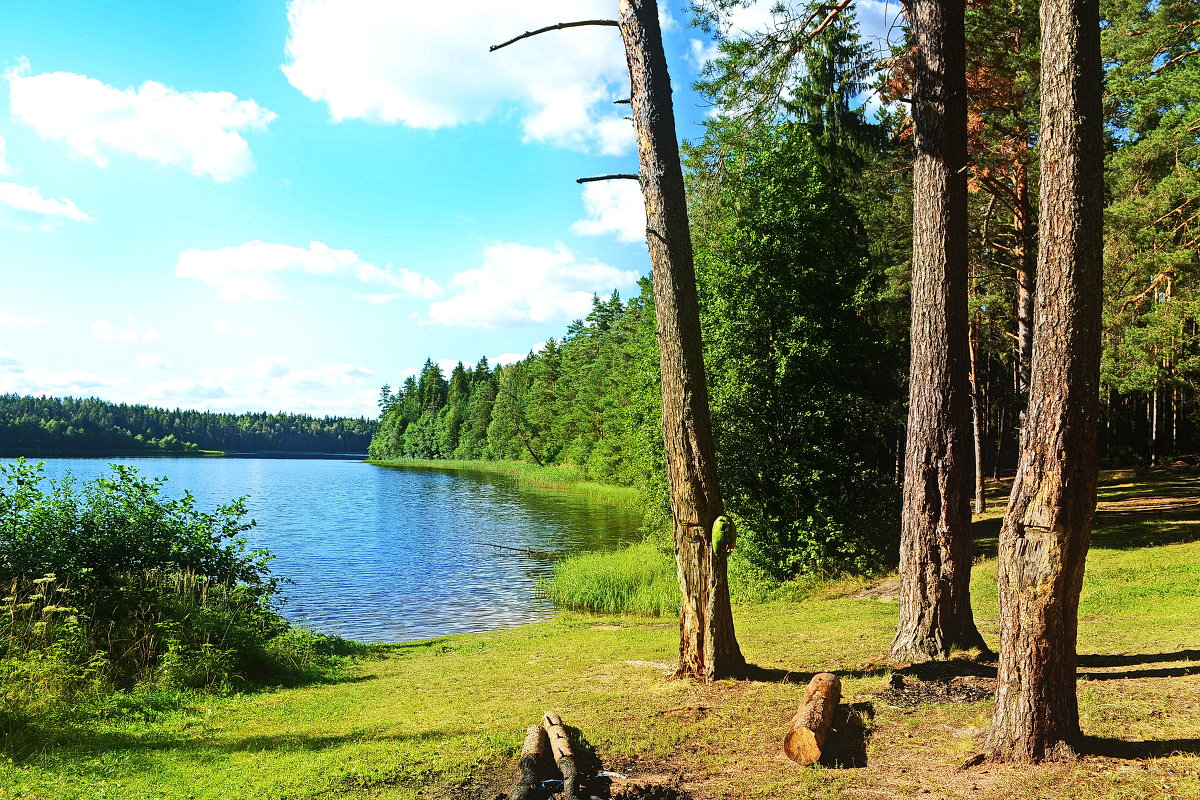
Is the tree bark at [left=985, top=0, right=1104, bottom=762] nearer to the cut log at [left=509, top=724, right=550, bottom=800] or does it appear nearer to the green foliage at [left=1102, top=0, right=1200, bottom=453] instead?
the cut log at [left=509, top=724, right=550, bottom=800]

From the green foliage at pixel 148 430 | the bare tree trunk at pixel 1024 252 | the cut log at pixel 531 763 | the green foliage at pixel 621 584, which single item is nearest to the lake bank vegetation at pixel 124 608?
the cut log at pixel 531 763

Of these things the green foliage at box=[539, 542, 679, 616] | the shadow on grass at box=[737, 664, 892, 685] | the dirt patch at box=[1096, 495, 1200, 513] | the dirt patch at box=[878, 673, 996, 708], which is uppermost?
the dirt patch at box=[1096, 495, 1200, 513]

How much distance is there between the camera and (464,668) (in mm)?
10078

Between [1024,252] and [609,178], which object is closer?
[609,178]

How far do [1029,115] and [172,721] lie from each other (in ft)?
59.6

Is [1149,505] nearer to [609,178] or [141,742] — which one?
[609,178]

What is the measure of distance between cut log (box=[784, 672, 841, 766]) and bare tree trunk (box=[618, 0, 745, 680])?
1.68m

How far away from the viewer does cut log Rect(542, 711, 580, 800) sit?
4.91 meters

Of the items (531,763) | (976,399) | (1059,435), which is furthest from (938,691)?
(976,399)

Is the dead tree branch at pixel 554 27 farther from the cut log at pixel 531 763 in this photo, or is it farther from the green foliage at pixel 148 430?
the green foliage at pixel 148 430

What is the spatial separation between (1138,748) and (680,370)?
4644 millimetres

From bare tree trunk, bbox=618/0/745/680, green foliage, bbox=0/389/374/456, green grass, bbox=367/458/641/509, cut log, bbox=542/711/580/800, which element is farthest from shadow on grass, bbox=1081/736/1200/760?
green foliage, bbox=0/389/374/456

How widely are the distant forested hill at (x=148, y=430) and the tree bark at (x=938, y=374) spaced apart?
129m

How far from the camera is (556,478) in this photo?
58.6m
